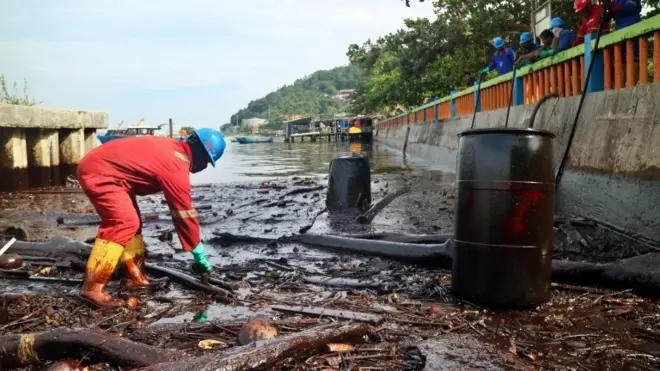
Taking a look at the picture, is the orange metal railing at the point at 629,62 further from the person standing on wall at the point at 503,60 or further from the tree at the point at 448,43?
the tree at the point at 448,43

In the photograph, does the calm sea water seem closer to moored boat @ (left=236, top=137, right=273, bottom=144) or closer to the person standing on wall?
the person standing on wall

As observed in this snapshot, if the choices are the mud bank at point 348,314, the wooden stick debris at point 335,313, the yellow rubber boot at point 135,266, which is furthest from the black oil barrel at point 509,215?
the yellow rubber boot at point 135,266

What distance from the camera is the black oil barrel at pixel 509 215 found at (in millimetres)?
3770

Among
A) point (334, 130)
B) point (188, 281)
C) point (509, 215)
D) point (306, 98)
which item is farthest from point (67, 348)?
point (306, 98)

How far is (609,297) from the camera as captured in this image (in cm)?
403

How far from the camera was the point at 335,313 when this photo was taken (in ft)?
12.3

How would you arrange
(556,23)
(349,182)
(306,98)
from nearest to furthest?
(349,182) < (556,23) < (306,98)

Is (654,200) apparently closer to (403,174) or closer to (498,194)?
(498,194)

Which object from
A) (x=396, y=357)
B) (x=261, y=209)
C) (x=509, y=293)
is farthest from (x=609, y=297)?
(x=261, y=209)

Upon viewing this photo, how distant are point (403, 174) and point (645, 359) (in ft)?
40.2

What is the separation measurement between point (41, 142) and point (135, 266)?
10.5 m

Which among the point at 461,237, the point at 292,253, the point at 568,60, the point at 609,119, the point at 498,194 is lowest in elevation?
the point at 292,253

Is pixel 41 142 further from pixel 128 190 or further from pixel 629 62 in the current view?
pixel 629 62

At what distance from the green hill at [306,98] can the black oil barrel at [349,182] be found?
458ft
